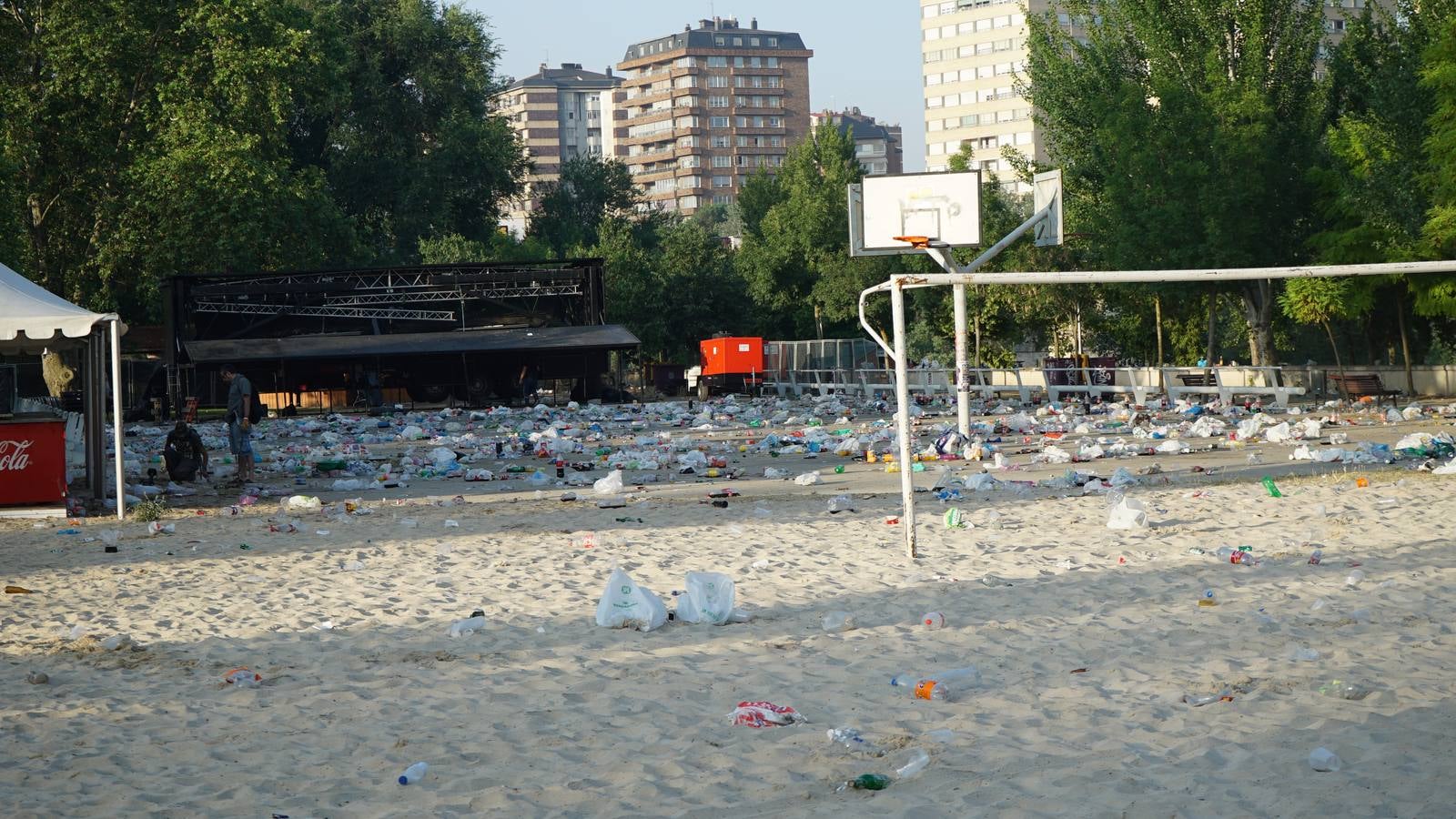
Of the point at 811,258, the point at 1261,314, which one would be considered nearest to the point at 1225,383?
the point at 1261,314

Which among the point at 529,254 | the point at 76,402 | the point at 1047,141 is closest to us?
the point at 76,402

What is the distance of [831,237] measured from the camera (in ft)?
177

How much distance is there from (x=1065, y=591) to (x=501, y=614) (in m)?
3.18

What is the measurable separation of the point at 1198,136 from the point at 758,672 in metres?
27.9

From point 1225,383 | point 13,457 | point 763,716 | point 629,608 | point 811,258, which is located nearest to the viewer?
point 763,716

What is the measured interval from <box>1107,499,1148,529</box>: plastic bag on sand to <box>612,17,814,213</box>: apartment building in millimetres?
142720

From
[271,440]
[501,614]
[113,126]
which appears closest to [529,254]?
[113,126]

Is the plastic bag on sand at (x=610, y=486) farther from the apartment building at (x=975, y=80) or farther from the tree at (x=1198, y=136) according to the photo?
the apartment building at (x=975, y=80)

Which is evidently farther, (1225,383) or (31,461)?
(1225,383)

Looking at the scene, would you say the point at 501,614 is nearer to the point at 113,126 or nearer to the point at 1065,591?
the point at 1065,591

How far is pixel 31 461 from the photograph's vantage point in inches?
567

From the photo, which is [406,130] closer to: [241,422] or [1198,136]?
[1198,136]

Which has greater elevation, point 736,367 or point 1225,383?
point 736,367

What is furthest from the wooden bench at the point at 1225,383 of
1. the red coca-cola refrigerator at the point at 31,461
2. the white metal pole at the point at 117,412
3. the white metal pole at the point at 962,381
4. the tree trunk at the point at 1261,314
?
the red coca-cola refrigerator at the point at 31,461
